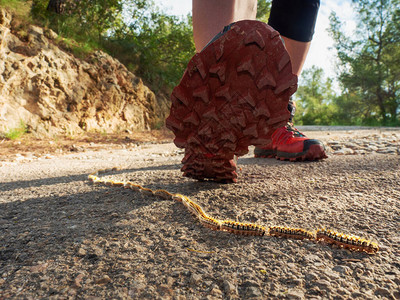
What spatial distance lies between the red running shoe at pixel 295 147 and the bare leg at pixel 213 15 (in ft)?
2.87

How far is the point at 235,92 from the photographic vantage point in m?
1.06

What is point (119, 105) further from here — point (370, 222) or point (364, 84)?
point (364, 84)

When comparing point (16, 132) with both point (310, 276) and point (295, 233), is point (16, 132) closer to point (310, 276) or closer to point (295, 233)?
point (295, 233)

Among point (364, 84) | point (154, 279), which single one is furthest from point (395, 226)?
point (364, 84)

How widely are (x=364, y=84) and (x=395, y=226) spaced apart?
1666cm

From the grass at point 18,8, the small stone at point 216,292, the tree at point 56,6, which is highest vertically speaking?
the tree at point 56,6

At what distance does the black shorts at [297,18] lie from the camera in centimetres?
179

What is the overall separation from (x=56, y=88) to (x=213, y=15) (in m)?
5.30

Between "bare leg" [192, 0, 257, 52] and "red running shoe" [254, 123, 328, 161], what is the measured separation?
34.4 inches

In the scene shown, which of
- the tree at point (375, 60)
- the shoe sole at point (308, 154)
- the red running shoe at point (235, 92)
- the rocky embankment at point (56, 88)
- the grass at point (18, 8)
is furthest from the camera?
the tree at point (375, 60)

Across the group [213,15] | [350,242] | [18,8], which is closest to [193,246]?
[350,242]

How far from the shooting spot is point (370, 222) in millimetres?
905

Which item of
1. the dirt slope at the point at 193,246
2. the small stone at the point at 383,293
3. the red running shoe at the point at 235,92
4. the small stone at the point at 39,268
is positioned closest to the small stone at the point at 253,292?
the dirt slope at the point at 193,246

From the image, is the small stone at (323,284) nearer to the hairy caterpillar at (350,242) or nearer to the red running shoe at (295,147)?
the hairy caterpillar at (350,242)
